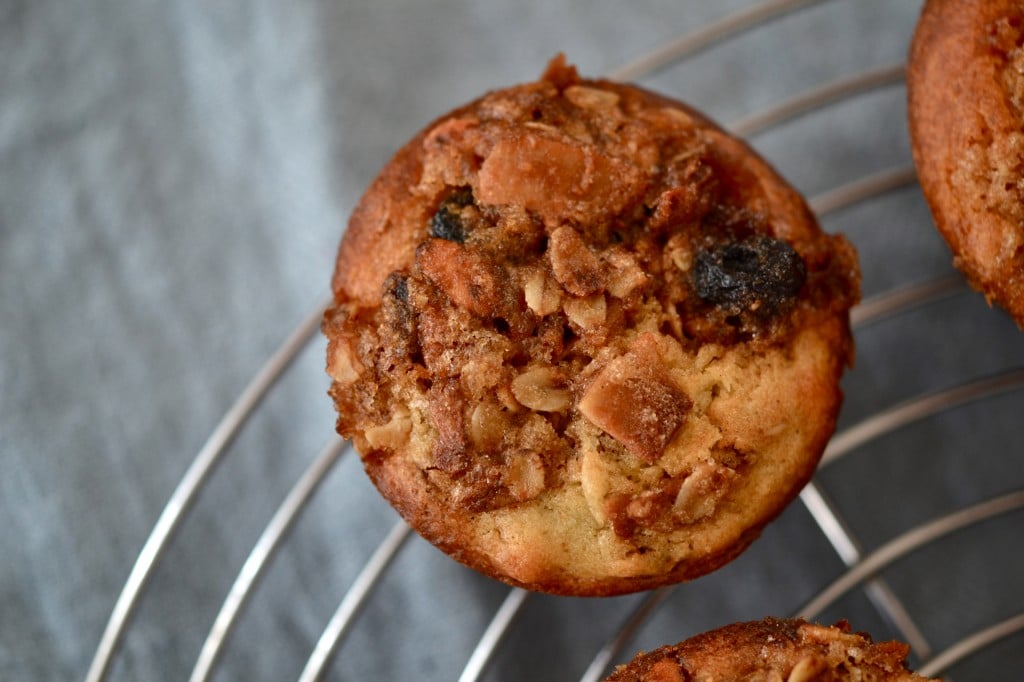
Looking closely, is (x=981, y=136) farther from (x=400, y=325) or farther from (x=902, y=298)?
(x=400, y=325)

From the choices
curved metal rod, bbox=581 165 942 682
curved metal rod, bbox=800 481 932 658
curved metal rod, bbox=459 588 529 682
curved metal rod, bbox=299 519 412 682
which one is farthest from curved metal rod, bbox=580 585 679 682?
curved metal rod, bbox=299 519 412 682

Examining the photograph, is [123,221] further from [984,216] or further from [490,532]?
[984,216]

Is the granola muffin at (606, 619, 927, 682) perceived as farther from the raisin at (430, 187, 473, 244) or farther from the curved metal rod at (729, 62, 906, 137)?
the curved metal rod at (729, 62, 906, 137)

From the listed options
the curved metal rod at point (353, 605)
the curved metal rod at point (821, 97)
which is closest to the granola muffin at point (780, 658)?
the curved metal rod at point (353, 605)

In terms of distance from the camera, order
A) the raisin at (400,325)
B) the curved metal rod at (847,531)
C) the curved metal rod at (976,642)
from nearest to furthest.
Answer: the raisin at (400,325), the curved metal rod at (976,642), the curved metal rod at (847,531)

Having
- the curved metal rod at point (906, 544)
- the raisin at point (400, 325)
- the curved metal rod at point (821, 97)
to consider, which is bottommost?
the curved metal rod at point (906, 544)

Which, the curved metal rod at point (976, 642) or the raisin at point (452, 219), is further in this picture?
the curved metal rod at point (976, 642)

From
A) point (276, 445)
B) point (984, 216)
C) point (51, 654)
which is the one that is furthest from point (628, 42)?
point (51, 654)

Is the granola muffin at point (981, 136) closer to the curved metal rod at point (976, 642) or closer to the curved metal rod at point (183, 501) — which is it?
the curved metal rod at point (976, 642)
